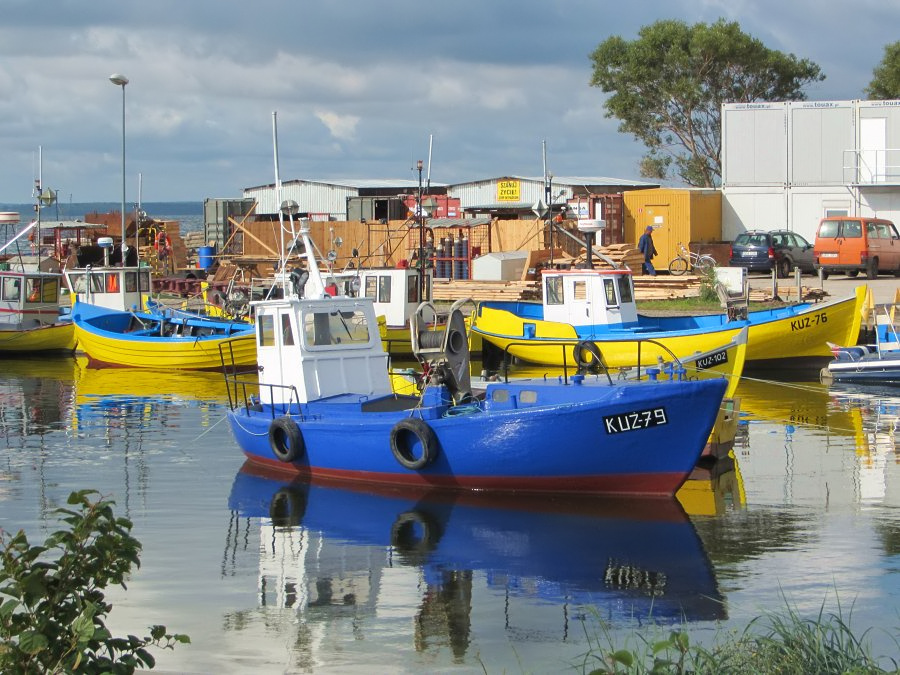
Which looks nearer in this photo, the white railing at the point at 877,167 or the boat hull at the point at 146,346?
the boat hull at the point at 146,346

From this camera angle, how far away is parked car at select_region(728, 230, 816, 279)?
4041cm

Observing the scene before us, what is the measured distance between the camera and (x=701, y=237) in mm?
44562

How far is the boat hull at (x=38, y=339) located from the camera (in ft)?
109

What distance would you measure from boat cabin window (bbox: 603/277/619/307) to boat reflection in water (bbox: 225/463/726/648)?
1192cm

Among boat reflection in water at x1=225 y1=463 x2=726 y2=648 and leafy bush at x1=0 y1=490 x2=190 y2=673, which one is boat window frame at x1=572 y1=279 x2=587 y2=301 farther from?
leafy bush at x1=0 y1=490 x2=190 y2=673

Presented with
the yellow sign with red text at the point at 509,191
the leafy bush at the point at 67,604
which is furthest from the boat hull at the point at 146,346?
the yellow sign with red text at the point at 509,191

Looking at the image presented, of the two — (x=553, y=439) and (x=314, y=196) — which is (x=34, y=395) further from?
(x=314, y=196)

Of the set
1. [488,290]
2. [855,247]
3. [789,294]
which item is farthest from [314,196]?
[789,294]

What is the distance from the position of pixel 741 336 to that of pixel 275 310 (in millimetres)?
6516

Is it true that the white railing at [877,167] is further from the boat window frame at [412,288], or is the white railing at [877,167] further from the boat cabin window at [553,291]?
the boat window frame at [412,288]

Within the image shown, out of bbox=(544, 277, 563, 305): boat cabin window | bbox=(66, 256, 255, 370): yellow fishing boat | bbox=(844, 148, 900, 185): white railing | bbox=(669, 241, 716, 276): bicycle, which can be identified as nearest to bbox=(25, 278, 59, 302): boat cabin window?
bbox=(66, 256, 255, 370): yellow fishing boat

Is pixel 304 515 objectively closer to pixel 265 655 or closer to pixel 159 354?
pixel 265 655

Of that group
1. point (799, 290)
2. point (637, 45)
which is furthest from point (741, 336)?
point (637, 45)

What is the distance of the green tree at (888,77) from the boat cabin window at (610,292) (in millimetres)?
48653
